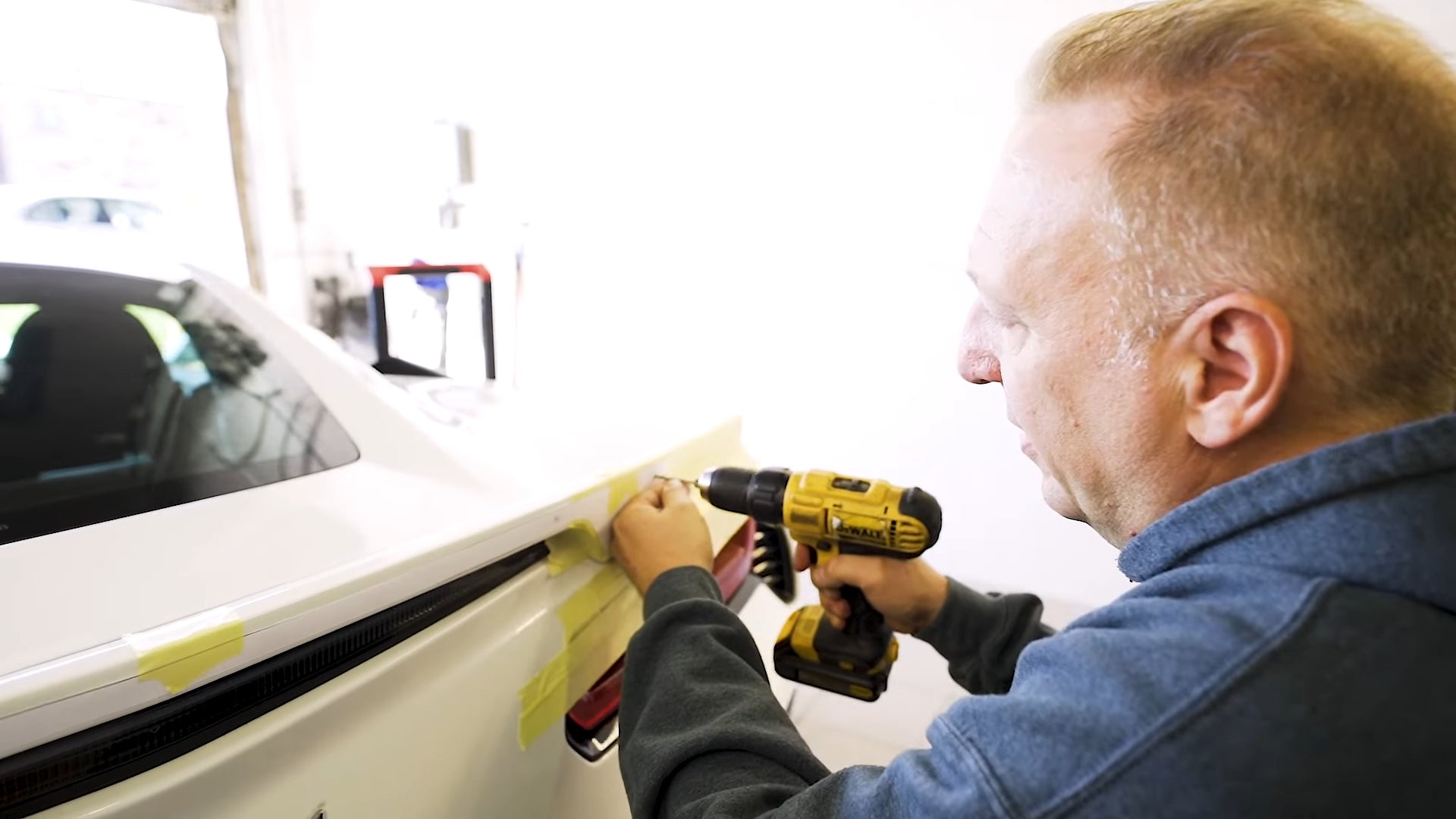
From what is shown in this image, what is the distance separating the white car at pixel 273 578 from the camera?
1.53ft

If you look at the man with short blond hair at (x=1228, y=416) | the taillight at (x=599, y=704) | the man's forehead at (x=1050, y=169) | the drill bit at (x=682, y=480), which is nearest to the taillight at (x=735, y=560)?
the drill bit at (x=682, y=480)

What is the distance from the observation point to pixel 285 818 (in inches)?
20.1

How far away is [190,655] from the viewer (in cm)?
47

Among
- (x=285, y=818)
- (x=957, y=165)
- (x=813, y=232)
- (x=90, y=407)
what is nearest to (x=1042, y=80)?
(x=285, y=818)

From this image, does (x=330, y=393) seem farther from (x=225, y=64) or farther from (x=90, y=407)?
(x=225, y=64)

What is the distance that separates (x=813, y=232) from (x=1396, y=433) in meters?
1.73

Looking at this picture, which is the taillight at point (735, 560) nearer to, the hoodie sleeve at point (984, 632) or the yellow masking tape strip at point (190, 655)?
the hoodie sleeve at point (984, 632)

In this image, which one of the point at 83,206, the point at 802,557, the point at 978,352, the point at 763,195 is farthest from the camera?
the point at 763,195

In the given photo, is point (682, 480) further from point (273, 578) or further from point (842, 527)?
point (273, 578)

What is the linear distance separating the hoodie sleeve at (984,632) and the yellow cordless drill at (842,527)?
3.6 inches

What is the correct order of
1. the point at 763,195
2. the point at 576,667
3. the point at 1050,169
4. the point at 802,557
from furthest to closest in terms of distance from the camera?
the point at 763,195 < the point at 802,557 < the point at 576,667 < the point at 1050,169

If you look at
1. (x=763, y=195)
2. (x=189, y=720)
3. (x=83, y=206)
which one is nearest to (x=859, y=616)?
(x=189, y=720)

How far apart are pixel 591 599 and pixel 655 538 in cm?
10

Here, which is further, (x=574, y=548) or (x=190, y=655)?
Result: (x=574, y=548)
